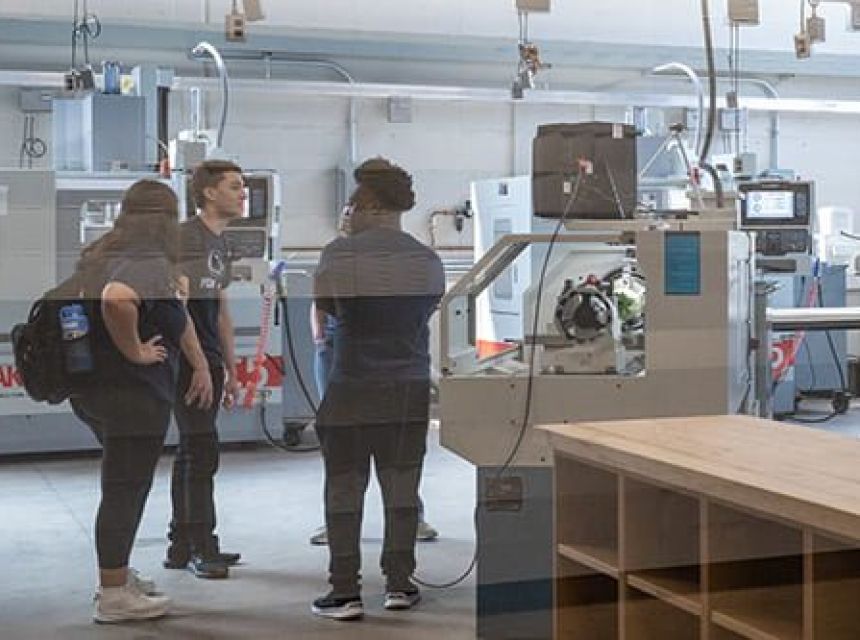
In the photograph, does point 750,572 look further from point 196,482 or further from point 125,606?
point 196,482

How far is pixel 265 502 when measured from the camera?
4645 millimetres

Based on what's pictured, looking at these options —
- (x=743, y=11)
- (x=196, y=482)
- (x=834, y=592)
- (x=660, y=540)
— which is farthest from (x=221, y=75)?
(x=834, y=592)

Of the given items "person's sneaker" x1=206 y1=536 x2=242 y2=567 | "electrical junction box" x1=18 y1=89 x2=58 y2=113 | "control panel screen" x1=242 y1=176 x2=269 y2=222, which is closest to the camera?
"person's sneaker" x1=206 y1=536 x2=242 y2=567

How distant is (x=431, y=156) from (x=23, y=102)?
1569 millimetres

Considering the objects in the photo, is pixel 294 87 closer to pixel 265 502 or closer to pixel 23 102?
pixel 23 102

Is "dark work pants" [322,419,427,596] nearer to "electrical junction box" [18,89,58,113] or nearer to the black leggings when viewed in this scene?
the black leggings

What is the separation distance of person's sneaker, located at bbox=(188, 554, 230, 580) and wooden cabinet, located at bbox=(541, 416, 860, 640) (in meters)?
1.76

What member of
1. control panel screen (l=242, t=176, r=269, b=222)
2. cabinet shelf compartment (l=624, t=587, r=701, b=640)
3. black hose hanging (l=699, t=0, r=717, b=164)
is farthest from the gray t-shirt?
cabinet shelf compartment (l=624, t=587, r=701, b=640)

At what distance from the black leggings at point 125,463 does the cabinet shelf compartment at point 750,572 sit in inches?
76.0

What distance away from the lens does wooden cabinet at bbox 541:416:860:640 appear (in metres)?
1.66

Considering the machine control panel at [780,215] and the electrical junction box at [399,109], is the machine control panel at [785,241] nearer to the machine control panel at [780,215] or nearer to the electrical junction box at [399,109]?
the machine control panel at [780,215]

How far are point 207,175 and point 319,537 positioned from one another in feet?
3.82

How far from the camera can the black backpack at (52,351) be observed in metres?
3.54

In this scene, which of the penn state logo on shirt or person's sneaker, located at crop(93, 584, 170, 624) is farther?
the penn state logo on shirt
